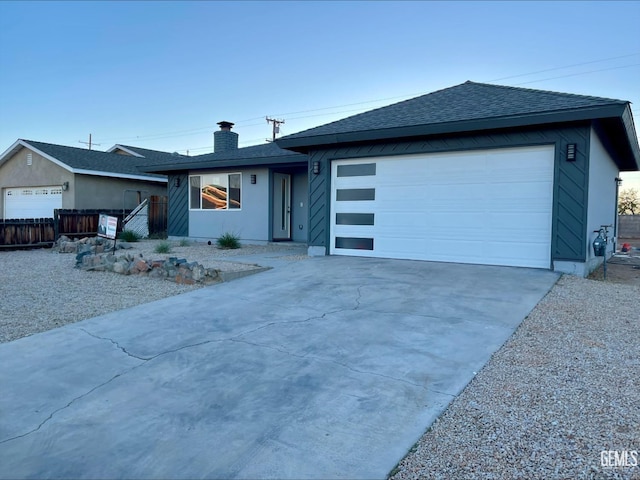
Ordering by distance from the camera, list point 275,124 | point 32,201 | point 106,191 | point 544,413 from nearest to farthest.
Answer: point 544,413 → point 106,191 → point 32,201 → point 275,124

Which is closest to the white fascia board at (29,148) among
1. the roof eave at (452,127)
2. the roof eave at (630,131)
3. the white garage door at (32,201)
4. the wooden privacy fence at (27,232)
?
the white garage door at (32,201)

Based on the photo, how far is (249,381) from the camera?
3721 mm

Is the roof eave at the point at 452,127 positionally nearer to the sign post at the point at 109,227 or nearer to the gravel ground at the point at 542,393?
the gravel ground at the point at 542,393

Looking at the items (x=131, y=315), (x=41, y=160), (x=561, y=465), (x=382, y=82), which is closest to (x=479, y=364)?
(x=561, y=465)

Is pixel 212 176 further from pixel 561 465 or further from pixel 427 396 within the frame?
pixel 561 465

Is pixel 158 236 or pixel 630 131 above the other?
pixel 630 131

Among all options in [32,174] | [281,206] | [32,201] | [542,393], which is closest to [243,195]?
[281,206]

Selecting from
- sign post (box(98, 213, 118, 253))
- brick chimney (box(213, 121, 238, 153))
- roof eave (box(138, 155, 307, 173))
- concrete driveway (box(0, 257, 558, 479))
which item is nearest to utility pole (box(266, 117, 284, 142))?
brick chimney (box(213, 121, 238, 153))

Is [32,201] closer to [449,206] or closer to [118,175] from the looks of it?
[118,175]

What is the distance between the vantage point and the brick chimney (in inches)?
723

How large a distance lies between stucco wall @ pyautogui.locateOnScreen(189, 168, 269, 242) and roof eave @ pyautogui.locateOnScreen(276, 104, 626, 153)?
3.67 m

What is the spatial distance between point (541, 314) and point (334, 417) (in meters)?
3.44

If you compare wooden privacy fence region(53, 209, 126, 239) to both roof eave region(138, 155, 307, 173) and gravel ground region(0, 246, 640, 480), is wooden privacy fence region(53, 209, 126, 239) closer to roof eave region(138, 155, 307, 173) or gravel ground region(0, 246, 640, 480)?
roof eave region(138, 155, 307, 173)

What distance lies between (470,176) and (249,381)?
655 centimetres
